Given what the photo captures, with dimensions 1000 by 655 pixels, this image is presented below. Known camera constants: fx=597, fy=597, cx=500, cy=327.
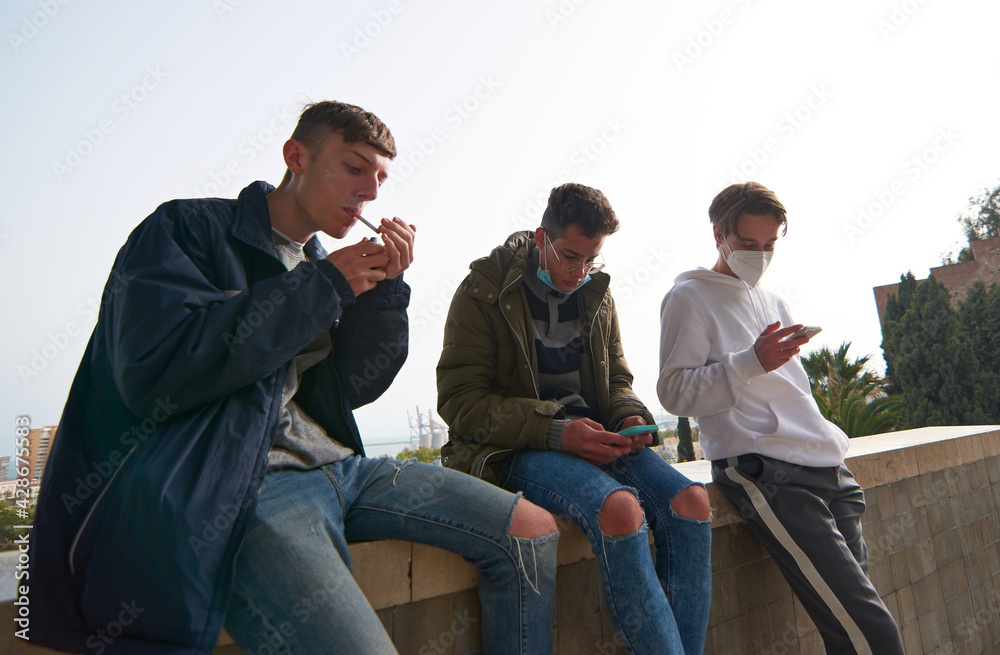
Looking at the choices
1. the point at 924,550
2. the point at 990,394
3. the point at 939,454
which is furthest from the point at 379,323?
Result: the point at 990,394

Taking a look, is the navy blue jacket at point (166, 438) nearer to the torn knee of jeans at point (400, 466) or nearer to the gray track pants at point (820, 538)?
the torn knee of jeans at point (400, 466)

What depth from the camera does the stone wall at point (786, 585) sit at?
1771 millimetres

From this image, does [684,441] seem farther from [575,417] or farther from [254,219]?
[254,219]

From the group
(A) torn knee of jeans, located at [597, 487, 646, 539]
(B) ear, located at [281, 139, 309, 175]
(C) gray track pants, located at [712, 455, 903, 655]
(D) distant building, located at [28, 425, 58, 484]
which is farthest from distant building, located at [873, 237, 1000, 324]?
(D) distant building, located at [28, 425, 58, 484]

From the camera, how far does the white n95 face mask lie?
2705 millimetres

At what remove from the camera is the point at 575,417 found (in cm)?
233

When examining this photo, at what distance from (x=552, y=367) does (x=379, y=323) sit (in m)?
0.81

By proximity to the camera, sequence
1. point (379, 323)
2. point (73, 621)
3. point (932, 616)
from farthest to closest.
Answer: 1. point (932, 616)
2. point (379, 323)
3. point (73, 621)

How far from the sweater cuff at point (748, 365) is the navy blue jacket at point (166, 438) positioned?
5.29 feet

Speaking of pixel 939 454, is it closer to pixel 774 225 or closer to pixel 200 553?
pixel 774 225

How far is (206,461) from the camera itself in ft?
4.17

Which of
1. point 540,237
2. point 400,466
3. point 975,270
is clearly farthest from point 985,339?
point 400,466

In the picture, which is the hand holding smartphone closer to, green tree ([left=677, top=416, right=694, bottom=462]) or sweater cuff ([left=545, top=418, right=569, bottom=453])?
sweater cuff ([left=545, top=418, right=569, bottom=453])

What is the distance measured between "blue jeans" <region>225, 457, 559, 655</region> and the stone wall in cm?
13
